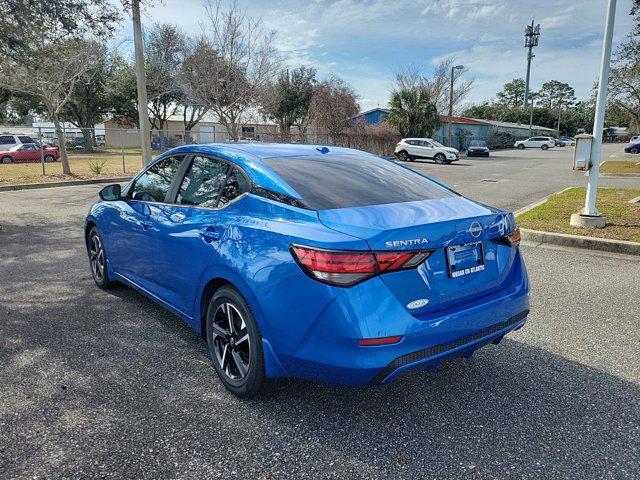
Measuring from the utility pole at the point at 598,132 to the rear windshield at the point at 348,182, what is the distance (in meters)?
5.53

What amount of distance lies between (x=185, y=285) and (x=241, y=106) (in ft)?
76.0

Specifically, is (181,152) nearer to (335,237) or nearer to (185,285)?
(185,285)

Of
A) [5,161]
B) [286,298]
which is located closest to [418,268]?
[286,298]

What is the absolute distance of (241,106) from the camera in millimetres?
25219

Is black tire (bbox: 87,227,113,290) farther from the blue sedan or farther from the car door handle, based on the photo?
the car door handle

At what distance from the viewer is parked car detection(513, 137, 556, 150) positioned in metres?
58.9

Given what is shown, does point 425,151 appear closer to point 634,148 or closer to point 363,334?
point 634,148

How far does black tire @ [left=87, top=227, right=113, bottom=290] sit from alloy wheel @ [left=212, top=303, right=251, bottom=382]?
7.60 ft

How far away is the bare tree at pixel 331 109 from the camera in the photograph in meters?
34.2

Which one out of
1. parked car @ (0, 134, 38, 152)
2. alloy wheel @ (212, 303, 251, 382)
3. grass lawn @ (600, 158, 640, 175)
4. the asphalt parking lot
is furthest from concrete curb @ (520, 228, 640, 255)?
parked car @ (0, 134, 38, 152)

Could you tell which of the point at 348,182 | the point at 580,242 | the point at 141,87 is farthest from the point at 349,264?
the point at 141,87

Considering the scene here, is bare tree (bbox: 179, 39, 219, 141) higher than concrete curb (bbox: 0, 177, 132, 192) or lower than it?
higher

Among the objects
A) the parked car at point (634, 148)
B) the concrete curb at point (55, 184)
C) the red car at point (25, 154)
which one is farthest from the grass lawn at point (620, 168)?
the red car at point (25, 154)

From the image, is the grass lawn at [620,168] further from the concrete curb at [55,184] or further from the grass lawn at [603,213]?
the concrete curb at [55,184]
